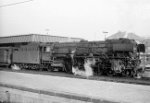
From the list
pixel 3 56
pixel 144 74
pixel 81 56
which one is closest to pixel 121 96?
pixel 144 74

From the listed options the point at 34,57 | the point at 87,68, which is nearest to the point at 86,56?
the point at 87,68

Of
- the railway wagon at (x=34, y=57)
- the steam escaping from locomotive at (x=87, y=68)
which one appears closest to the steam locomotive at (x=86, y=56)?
the railway wagon at (x=34, y=57)

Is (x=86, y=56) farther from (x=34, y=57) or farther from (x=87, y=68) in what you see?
(x=34, y=57)

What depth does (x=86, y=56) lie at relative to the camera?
1717cm

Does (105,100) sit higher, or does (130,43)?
(130,43)

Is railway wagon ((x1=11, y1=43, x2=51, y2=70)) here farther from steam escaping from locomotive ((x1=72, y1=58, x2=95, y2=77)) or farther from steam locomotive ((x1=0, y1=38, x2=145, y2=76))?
steam escaping from locomotive ((x1=72, y1=58, x2=95, y2=77))

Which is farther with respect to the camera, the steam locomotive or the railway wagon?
the railway wagon

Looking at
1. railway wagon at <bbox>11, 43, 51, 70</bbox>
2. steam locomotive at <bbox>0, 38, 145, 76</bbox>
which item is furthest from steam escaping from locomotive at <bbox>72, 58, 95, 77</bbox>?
railway wagon at <bbox>11, 43, 51, 70</bbox>

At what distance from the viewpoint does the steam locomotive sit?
15.4 m

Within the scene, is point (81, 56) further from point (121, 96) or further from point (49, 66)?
point (121, 96)

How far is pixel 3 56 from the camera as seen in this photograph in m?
27.4

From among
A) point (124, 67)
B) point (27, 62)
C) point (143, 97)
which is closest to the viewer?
point (143, 97)

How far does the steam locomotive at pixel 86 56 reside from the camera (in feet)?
50.5

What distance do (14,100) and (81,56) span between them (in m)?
9.94
